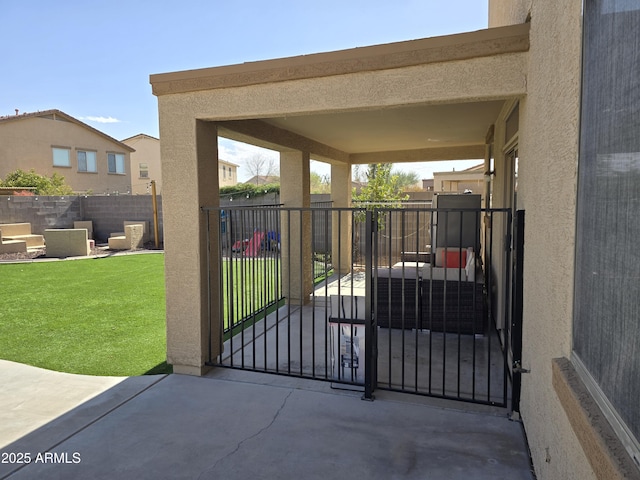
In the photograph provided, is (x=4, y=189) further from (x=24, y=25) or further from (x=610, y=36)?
(x=610, y=36)

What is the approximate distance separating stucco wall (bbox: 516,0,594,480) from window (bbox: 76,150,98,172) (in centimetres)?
2879

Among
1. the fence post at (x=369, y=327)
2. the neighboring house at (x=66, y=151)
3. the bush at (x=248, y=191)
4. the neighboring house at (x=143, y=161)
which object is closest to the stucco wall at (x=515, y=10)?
the fence post at (x=369, y=327)

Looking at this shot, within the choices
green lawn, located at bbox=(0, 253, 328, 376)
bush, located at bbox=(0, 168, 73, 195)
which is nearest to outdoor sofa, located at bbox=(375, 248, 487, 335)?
green lawn, located at bbox=(0, 253, 328, 376)

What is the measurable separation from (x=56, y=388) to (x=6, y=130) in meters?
24.6

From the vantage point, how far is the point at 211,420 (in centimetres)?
398

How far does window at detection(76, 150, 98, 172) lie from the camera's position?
2729cm

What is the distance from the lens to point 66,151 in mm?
26484

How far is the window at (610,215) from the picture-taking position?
4.70 feet

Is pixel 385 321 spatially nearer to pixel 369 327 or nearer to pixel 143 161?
pixel 369 327

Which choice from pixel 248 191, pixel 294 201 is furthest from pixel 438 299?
pixel 248 191

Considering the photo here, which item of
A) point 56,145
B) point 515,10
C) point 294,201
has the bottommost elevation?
point 294,201

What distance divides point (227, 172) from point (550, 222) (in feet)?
147

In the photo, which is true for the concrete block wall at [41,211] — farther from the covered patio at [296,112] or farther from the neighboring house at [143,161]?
the neighboring house at [143,161]

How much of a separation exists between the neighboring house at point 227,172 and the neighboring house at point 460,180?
23.8 meters
